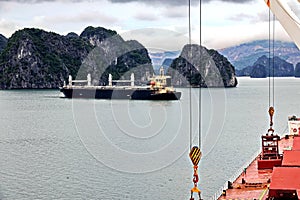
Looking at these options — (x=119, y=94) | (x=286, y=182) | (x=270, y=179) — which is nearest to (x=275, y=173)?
(x=286, y=182)

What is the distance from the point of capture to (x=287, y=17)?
42.1ft

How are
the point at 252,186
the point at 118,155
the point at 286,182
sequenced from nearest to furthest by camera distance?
the point at 286,182, the point at 252,186, the point at 118,155

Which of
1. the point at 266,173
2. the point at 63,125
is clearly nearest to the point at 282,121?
the point at 63,125

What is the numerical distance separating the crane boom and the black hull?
109 m

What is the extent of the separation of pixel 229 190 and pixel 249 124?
46.9m

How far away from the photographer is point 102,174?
35.4 m

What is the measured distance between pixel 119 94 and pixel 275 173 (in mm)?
116862

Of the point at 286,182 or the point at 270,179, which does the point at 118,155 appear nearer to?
the point at 270,179

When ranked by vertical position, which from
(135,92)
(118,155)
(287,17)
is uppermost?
(287,17)

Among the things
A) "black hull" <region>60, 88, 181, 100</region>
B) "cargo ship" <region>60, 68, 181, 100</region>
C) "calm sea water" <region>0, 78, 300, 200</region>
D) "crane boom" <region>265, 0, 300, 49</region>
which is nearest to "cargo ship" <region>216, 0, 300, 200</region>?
"crane boom" <region>265, 0, 300, 49</region>

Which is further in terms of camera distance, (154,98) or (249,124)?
(154,98)

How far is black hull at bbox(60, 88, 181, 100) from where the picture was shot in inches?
4835

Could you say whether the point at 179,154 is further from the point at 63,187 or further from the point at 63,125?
the point at 63,125

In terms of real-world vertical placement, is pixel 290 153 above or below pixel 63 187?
above
